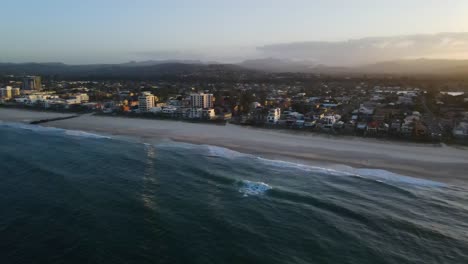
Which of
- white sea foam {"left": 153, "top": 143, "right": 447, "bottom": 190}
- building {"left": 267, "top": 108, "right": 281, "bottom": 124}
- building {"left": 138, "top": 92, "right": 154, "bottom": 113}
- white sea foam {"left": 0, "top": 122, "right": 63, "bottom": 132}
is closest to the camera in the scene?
white sea foam {"left": 153, "top": 143, "right": 447, "bottom": 190}

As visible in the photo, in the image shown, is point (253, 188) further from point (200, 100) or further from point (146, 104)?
point (200, 100)

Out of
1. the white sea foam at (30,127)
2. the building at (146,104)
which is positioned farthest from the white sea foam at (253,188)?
the building at (146,104)

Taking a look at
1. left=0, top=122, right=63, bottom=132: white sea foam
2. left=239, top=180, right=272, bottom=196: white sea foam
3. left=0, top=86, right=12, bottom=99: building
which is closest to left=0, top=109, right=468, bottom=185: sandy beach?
left=0, top=122, right=63, bottom=132: white sea foam

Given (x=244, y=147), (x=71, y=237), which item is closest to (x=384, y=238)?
(x=71, y=237)

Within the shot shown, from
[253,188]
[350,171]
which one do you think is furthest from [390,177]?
[253,188]

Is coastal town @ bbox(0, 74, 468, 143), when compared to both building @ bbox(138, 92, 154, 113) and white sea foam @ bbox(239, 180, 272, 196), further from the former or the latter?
white sea foam @ bbox(239, 180, 272, 196)
